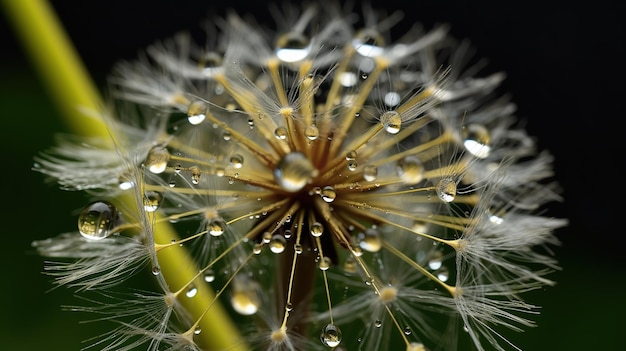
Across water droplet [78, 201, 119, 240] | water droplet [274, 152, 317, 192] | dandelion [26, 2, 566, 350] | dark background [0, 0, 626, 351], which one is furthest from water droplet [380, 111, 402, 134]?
dark background [0, 0, 626, 351]

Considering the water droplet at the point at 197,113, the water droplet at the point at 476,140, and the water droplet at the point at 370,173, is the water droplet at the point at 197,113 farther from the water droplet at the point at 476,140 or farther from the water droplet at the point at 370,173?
the water droplet at the point at 476,140

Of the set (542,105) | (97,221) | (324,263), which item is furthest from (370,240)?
(542,105)

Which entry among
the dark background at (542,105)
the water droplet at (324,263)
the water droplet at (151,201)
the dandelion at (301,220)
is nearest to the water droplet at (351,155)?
the dandelion at (301,220)

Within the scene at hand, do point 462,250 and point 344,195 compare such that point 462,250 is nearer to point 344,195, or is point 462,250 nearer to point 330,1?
point 344,195

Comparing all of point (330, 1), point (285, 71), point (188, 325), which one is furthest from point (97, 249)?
point (330, 1)

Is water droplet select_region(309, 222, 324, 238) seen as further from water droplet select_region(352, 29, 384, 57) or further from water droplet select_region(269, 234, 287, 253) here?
water droplet select_region(352, 29, 384, 57)

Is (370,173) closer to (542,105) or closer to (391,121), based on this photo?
(391,121)
